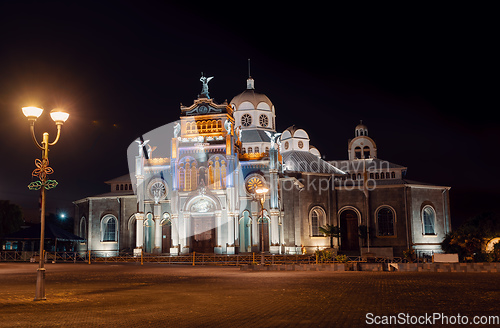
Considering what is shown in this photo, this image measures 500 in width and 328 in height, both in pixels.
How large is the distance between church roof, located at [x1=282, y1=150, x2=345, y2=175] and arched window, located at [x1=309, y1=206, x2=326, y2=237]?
4.62m

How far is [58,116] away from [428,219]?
49597 millimetres

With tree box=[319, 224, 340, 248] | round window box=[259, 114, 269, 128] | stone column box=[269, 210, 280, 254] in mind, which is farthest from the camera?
round window box=[259, 114, 269, 128]

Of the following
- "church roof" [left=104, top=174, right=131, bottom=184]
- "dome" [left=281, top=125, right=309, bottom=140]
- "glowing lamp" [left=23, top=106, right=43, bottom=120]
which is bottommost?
"glowing lamp" [left=23, top=106, right=43, bottom=120]

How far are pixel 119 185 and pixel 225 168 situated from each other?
17.0 meters

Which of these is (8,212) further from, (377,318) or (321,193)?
(377,318)

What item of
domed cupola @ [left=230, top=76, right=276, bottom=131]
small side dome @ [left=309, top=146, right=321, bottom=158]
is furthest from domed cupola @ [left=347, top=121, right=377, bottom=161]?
domed cupola @ [left=230, top=76, right=276, bottom=131]

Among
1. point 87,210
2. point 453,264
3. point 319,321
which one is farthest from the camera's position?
point 87,210

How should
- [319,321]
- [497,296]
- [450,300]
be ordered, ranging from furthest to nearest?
1. [497,296]
2. [450,300]
3. [319,321]

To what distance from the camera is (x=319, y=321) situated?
1009 cm

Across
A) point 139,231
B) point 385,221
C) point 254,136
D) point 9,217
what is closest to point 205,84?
point 254,136

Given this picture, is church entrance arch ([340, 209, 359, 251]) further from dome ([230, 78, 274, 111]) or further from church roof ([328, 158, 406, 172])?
dome ([230, 78, 274, 111])

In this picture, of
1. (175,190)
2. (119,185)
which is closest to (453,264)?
(175,190)

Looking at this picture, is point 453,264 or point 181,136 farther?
point 181,136

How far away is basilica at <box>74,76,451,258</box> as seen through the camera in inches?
2013
